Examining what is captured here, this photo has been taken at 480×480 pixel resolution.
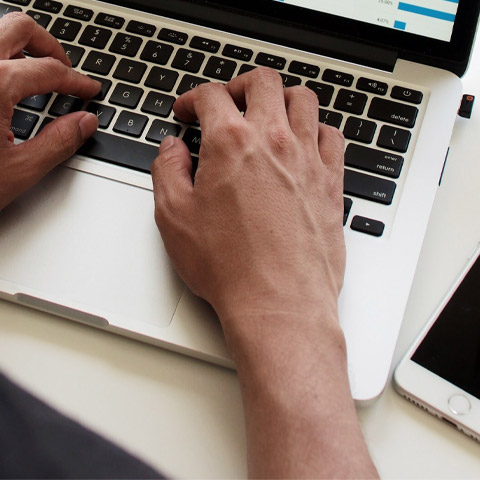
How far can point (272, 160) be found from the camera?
515mm

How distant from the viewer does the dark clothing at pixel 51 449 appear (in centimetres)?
44

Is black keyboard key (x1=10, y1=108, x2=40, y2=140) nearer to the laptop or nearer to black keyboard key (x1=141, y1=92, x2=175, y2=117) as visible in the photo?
the laptop

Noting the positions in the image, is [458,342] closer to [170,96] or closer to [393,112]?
[393,112]

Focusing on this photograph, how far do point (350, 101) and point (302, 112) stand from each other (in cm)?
10

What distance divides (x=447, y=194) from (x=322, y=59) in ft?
0.67

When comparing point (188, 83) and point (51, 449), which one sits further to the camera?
point (188, 83)

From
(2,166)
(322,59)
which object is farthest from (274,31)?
(2,166)

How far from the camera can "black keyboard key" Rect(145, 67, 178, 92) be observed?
633 millimetres

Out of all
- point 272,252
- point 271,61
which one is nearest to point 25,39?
point 271,61

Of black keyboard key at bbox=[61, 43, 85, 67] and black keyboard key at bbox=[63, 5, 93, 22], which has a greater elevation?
black keyboard key at bbox=[63, 5, 93, 22]

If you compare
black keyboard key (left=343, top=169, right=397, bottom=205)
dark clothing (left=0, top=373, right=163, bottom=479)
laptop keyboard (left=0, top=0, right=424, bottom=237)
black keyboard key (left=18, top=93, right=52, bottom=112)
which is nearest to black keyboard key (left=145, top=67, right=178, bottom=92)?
laptop keyboard (left=0, top=0, right=424, bottom=237)

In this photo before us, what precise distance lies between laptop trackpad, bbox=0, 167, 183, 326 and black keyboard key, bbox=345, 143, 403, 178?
A: 205 millimetres

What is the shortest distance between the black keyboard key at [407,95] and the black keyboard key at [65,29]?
1.21ft

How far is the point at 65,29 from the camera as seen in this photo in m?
0.68
